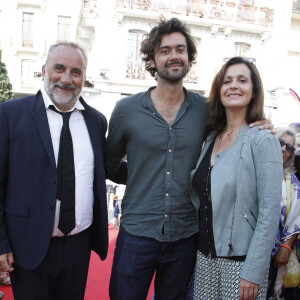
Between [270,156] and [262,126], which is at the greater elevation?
[262,126]

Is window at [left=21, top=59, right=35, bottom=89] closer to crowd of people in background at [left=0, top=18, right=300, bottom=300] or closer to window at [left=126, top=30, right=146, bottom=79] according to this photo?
window at [left=126, top=30, right=146, bottom=79]

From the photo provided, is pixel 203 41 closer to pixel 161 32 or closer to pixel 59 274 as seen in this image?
pixel 161 32

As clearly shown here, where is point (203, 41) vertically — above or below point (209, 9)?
below

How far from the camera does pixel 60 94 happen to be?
6.81 ft

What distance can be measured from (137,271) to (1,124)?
1305 millimetres

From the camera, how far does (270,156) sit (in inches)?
67.4

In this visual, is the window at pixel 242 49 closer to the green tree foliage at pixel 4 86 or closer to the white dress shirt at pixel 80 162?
the green tree foliage at pixel 4 86

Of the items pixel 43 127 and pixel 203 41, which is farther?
pixel 203 41

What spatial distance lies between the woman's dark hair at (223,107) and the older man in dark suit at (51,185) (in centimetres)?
83

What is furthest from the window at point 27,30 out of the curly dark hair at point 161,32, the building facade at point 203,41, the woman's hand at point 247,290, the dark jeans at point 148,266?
the woman's hand at point 247,290

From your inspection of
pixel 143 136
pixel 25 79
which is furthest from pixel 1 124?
pixel 25 79

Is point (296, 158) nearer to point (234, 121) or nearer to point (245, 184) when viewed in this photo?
point (234, 121)

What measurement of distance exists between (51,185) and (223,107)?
1275mm

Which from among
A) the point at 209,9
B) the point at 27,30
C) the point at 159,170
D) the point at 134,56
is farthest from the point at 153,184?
the point at 27,30
